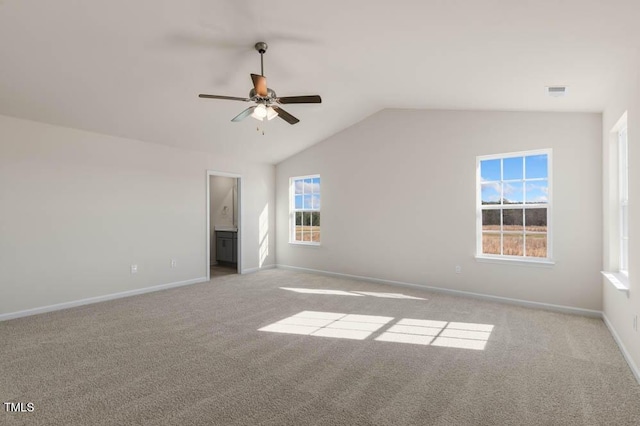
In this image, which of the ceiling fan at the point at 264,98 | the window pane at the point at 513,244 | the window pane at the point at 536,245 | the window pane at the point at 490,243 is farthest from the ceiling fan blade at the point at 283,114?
the window pane at the point at 536,245

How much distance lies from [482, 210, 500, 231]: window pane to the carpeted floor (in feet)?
4.06

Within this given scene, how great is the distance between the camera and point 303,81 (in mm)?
4129

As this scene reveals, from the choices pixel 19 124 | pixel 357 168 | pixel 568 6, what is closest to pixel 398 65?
pixel 568 6

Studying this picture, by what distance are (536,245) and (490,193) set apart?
93 cm

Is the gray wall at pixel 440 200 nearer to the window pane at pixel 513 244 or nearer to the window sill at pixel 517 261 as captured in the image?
the window sill at pixel 517 261

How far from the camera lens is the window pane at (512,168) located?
4535 millimetres

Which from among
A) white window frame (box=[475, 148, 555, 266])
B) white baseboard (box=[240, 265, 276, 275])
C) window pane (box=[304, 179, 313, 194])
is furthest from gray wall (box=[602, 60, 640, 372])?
white baseboard (box=[240, 265, 276, 275])

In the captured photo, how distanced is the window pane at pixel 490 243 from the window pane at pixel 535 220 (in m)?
0.42

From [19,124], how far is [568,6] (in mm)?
5681

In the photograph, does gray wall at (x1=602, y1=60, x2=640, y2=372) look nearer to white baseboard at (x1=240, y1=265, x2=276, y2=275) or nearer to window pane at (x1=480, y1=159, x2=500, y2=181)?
→ window pane at (x1=480, y1=159, x2=500, y2=181)

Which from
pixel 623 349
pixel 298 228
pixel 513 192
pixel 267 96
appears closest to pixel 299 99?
pixel 267 96

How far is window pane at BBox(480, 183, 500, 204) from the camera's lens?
472 cm

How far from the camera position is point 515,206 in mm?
4555

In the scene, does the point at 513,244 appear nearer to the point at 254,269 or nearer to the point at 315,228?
the point at 315,228
